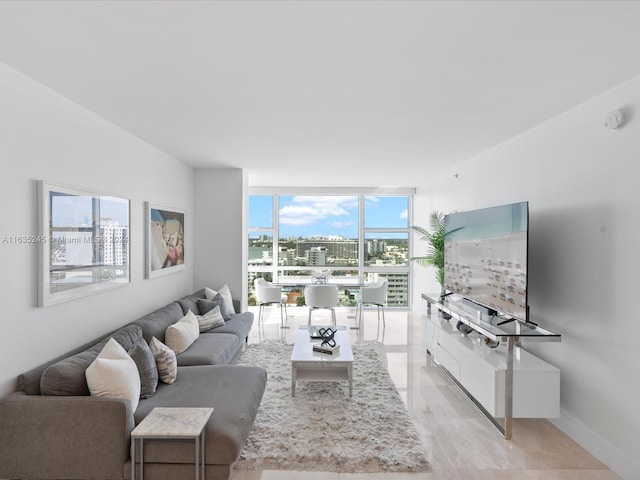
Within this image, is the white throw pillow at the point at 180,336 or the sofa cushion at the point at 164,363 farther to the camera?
the white throw pillow at the point at 180,336

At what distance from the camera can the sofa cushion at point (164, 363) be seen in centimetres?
287

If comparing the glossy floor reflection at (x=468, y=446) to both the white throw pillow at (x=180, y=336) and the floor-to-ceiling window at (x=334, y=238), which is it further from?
the floor-to-ceiling window at (x=334, y=238)

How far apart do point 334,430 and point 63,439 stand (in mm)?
1768

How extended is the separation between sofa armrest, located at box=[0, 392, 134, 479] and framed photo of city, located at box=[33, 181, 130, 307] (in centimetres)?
70

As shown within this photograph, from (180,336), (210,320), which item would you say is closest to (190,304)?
(210,320)

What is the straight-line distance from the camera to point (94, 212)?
10.1ft

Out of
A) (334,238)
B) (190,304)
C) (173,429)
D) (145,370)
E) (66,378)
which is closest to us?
(173,429)

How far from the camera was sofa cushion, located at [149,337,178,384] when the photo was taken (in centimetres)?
287

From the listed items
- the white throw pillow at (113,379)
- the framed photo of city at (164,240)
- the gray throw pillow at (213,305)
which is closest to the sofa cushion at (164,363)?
the white throw pillow at (113,379)

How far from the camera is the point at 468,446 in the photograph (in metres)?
2.70

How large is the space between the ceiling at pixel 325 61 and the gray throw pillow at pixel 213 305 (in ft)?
6.80

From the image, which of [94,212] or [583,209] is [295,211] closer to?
[94,212]

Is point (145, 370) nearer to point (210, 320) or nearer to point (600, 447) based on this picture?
point (210, 320)

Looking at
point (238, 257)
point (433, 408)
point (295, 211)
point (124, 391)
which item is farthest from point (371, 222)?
point (124, 391)
